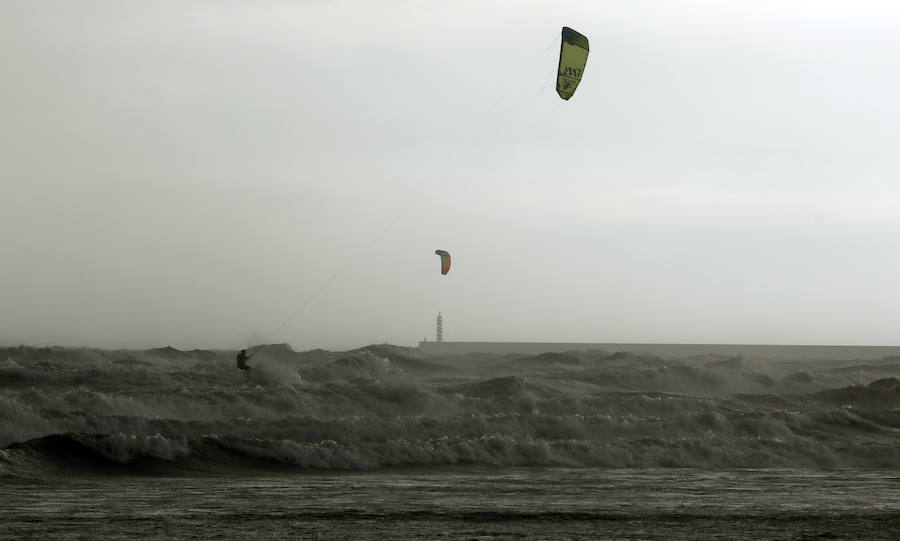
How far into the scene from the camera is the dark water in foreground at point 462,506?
858cm

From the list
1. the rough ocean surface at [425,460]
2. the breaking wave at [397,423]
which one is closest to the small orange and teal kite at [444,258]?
the breaking wave at [397,423]

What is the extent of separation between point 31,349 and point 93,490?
89.5 ft

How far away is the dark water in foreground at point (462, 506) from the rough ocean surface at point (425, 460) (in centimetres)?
4

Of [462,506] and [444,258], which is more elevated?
[444,258]

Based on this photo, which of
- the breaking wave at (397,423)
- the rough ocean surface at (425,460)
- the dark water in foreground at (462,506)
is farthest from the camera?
the breaking wave at (397,423)

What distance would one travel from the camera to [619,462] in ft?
50.2

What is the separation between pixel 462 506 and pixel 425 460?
15.9 ft

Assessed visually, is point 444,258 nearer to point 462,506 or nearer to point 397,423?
point 397,423

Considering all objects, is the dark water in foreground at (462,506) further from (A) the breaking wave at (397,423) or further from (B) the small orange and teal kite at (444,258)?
(B) the small orange and teal kite at (444,258)

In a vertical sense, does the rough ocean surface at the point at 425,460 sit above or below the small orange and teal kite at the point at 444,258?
below

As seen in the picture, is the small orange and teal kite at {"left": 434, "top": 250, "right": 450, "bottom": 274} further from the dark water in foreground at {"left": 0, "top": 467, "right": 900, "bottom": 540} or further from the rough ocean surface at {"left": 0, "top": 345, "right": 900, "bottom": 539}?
the dark water in foreground at {"left": 0, "top": 467, "right": 900, "bottom": 540}

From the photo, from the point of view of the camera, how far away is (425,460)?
587 inches

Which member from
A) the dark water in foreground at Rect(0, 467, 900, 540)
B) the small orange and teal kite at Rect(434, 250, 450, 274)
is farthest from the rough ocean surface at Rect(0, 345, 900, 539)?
the small orange and teal kite at Rect(434, 250, 450, 274)

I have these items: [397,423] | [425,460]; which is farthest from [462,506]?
[397,423]
